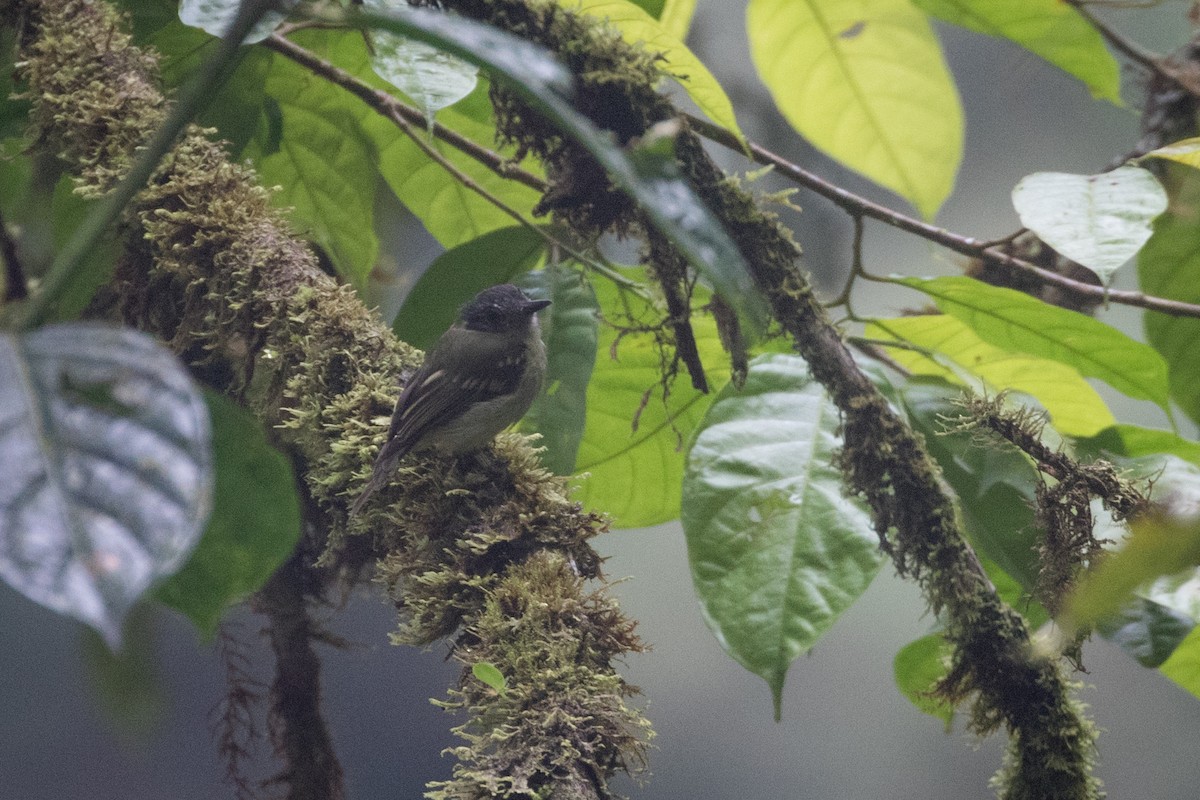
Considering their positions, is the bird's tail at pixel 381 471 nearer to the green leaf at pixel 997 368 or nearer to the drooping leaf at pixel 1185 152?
the green leaf at pixel 997 368

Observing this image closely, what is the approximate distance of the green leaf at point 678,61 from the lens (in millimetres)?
1184

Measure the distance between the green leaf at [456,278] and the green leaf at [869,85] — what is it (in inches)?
18.0

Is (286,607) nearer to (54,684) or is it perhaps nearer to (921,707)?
(921,707)

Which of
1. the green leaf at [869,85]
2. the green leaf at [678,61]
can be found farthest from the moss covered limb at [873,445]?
the green leaf at [869,85]

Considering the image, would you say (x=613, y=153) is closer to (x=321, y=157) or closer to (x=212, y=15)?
(x=212, y=15)

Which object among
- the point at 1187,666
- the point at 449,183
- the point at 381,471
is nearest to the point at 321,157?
the point at 449,183

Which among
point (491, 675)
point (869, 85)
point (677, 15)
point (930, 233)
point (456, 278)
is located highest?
point (677, 15)

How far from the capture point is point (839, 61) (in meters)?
1.53

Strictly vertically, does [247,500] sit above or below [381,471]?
below

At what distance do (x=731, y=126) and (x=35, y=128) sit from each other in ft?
3.08

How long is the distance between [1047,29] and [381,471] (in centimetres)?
104

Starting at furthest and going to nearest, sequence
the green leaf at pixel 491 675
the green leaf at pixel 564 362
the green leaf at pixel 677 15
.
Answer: the green leaf at pixel 677 15, the green leaf at pixel 564 362, the green leaf at pixel 491 675

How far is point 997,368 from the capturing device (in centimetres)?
153

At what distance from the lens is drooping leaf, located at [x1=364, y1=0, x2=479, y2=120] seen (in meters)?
1.08
